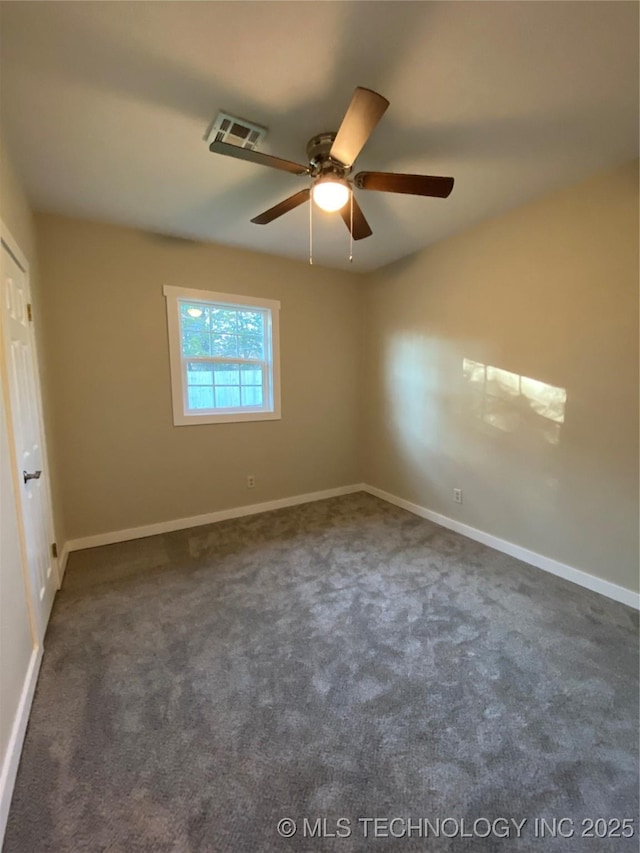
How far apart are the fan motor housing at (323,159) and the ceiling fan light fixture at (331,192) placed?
0.14 ft

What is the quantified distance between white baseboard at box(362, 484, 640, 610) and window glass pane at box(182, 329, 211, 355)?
2.54 m

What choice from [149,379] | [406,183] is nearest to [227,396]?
[149,379]

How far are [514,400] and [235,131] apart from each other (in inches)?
96.9

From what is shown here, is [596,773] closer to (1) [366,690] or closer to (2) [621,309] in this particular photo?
(1) [366,690]

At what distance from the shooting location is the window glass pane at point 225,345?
3400 mm

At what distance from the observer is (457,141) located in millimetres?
1862

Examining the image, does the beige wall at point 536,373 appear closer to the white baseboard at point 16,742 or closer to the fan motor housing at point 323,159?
the fan motor housing at point 323,159

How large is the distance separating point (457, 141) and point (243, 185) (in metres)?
1.25

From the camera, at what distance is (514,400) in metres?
2.72

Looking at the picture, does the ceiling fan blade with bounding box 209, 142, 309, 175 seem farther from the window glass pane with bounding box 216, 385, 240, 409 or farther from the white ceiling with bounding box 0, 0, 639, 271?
the window glass pane with bounding box 216, 385, 240, 409

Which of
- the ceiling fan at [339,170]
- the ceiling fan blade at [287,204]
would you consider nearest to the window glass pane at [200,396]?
the ceiling fan blade at [287,204]

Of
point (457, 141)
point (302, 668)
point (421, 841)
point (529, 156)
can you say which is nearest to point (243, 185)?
point (457, 141)

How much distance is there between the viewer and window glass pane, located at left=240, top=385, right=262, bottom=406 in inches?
142

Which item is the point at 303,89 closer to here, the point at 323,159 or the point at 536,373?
the point at 323,159
